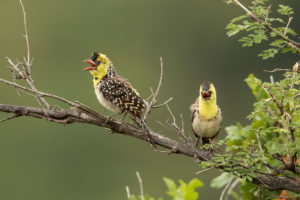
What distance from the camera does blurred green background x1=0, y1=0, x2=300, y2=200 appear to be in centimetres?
3306

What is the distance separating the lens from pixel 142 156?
3569 centimetres

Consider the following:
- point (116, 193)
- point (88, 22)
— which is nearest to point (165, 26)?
point (88, 22)

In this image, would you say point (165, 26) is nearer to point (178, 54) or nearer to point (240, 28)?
point (178, 54)

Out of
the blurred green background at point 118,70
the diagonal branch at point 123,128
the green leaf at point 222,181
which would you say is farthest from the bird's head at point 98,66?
the blurred green background at point 118,70

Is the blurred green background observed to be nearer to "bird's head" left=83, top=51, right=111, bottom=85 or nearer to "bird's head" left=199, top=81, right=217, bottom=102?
"bird's head" left=83, top=51, right=111, bottom=85

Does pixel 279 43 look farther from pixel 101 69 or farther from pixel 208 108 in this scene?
pixel 101 69

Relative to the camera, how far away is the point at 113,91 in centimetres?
723

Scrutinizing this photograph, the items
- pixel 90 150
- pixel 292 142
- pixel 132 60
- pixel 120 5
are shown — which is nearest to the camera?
pixel 292 142

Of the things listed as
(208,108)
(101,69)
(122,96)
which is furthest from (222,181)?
(101,69)

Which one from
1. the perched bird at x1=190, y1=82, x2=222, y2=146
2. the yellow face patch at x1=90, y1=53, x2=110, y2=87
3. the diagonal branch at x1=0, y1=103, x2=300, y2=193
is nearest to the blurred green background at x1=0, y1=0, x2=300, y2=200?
the yellow face patch at x1=90, y1=53, x2=110, y2=87

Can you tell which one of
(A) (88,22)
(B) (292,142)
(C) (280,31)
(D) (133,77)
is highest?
(A) (88,22)

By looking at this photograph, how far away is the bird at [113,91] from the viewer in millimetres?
6801

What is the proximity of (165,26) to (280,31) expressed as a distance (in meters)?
38.9

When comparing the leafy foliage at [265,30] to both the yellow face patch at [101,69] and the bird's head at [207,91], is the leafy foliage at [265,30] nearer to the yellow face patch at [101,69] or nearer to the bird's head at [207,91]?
the bird's head at [207,91]
